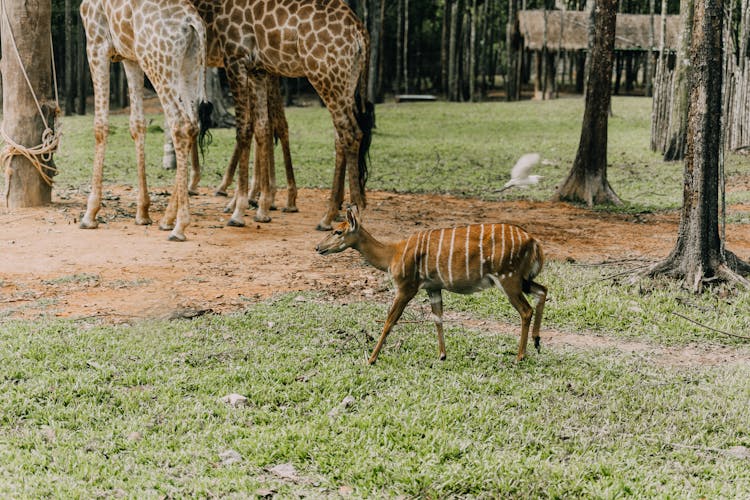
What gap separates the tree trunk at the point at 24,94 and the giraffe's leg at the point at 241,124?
7.58 ft

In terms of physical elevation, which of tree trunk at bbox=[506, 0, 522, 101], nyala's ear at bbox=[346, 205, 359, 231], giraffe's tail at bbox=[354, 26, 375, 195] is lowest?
nyala's ear at bbox=[346, 205, 359, 231]

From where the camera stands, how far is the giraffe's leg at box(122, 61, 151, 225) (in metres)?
9.32

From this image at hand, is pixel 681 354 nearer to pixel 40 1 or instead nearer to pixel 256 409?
pixel 256 409

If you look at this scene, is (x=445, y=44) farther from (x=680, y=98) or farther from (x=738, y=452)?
(x=738, y=452)

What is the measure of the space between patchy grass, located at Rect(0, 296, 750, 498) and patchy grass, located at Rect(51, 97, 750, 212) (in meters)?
7.01

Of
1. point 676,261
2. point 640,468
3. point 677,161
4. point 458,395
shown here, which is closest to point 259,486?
point 458,395

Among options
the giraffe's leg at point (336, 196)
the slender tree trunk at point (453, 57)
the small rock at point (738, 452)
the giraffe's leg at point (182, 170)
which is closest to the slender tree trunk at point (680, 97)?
the giraffe's leg at point (336, 196)

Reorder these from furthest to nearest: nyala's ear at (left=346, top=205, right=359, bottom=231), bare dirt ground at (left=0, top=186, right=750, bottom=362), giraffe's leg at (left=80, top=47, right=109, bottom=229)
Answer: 1. giraffe's leg at (left=80, top=47, right=109, bottom=229)
2. bare dirt ground at (left=0, top=186, right=750, bottom=362)
3. nyala's ear at (left=346, top=205, right=359, bottom=231)

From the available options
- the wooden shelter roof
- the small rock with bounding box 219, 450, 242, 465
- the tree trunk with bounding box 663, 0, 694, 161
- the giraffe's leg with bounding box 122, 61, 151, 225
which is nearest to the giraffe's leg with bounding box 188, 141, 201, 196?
the giraffe's leg with bounding box 122, 61, 151, 225

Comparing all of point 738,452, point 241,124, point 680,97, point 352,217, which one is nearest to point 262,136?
point 241,124

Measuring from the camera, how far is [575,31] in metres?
35.5

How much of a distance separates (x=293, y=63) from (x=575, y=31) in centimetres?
2859

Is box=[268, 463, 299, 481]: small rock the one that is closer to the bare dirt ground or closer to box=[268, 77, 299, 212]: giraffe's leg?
the bare dirt ground

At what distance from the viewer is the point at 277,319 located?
6.27 metres
